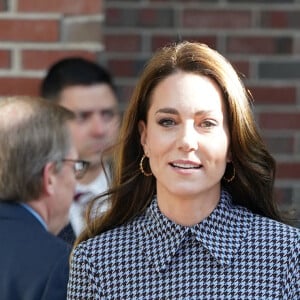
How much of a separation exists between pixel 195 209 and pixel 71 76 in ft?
5.56

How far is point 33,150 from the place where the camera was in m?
3.69

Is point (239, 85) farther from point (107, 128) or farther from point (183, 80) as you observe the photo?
point (107, 128)

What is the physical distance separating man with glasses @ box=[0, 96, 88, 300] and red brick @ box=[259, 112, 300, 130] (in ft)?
4.85

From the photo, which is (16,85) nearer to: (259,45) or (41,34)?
(41,34)

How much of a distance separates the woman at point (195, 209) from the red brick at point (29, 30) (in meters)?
1.37

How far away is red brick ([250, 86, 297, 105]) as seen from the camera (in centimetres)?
519

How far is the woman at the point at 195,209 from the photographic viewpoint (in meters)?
3.01

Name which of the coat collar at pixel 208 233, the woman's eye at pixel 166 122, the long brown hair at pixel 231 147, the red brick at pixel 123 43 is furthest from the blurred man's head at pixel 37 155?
the red brick at pixel 123 43

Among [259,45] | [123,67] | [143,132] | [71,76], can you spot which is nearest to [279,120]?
[259,45]

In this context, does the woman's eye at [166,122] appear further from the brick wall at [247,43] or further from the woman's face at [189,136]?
the brick wall at [247,43]

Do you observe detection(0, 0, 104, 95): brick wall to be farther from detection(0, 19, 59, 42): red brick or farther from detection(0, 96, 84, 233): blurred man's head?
detection(0, 96, 84, 233): blurred man's head

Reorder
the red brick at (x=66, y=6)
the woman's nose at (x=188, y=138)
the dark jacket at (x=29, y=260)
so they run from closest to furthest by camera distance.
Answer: the woman's nose at (x=188, y=138)
the dark jacket at (x=29, y=260)
the red brick at (x=66, y=6)

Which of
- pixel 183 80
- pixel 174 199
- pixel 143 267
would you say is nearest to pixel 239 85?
pixel 183 80

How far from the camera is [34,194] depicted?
12.1 ft
